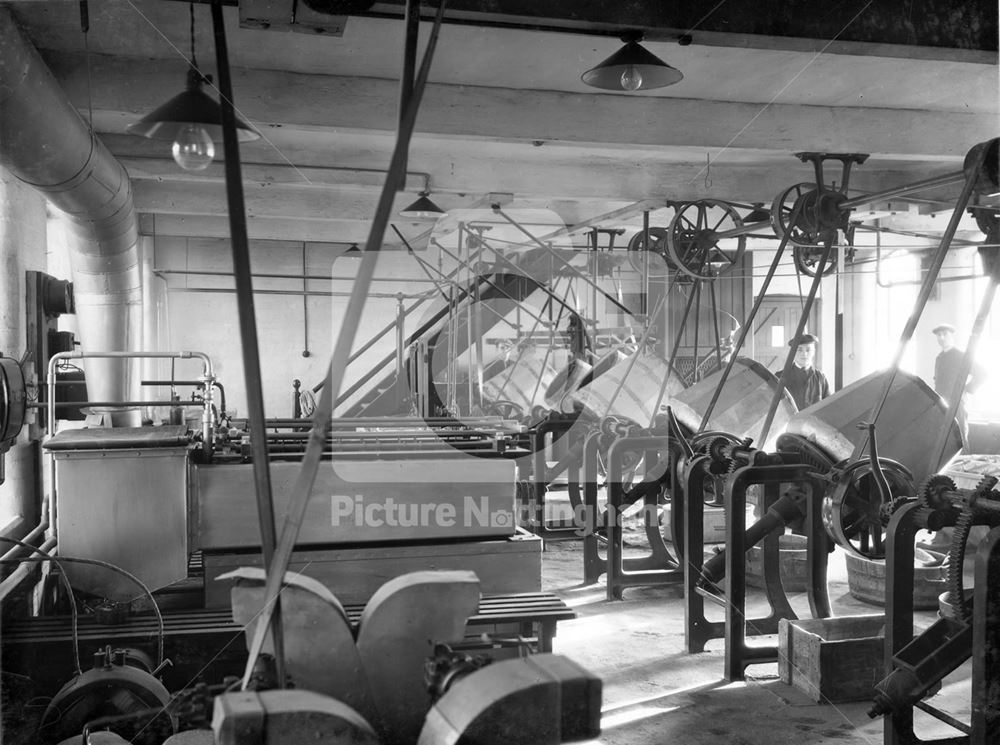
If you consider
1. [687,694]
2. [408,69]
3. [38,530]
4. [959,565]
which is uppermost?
[408,69]

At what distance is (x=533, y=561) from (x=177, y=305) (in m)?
10.2

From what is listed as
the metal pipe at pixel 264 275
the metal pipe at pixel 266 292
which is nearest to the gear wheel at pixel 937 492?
the metal pipe at pixel 264 275

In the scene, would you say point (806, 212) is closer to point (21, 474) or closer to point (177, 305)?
point (21, 474)

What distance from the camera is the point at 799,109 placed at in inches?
215

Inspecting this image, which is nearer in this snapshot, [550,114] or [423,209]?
[550,114]

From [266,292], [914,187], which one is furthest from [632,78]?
[266,292]

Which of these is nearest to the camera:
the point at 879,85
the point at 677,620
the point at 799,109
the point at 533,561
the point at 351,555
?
the point at 351,555

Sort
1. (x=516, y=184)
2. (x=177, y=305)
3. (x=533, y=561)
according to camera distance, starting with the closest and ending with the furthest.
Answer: (x=533, y=561), (x=516, y=184), (x=177, y=305)

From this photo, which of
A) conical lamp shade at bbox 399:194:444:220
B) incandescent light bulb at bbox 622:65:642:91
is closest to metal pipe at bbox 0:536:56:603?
incandescent light bulb at bbox 622:65:642:91

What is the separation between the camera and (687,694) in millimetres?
3629

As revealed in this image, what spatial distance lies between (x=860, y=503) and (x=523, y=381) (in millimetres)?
6185

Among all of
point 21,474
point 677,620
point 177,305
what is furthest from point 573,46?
point 177,305

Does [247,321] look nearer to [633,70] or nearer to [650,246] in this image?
[633,70]

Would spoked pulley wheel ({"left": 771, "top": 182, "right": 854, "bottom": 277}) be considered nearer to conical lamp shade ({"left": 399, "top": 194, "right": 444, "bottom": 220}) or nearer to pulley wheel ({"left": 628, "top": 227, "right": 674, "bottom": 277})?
pulley wheel ({"left": 628, "top": 227, "right": 674, "bottom": 277})
